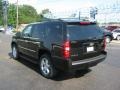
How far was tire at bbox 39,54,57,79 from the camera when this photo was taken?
821cm

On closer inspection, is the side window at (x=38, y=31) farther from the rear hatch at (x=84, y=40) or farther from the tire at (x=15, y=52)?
the tire at (x=15, y=52)

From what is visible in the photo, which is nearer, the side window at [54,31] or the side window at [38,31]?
the side window at [54,31]

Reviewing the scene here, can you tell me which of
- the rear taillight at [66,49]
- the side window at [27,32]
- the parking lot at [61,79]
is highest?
the side window at [27,32]

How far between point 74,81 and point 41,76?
50.2 inches

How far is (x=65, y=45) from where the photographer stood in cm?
739

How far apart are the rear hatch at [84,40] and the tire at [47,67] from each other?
3.20ft

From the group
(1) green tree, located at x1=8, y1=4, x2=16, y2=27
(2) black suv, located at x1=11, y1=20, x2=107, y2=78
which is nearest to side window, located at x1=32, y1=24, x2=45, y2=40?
(2) black suv, located at x1=11, y1=20, x2=107, y2=78

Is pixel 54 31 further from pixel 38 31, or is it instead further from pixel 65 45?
pixel 38 31

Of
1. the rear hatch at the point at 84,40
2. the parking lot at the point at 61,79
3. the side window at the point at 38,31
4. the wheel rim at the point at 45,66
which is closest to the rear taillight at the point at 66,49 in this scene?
the rear hatch at the point at 84,40

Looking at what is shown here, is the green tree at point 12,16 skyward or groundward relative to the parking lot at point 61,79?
skyward

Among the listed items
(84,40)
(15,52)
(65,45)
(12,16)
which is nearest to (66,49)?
(65,45)

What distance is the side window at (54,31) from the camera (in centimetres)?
772

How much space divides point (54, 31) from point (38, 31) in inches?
45.5

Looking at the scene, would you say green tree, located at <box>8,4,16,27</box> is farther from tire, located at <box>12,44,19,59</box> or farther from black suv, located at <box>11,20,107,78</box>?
black suv, located at <box>11,20,107,78</box>
